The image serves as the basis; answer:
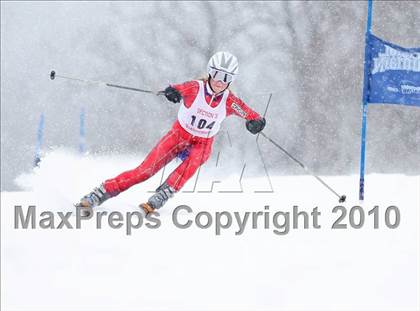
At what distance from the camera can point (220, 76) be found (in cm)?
479

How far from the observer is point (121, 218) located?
440cm

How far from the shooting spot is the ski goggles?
4777 mm

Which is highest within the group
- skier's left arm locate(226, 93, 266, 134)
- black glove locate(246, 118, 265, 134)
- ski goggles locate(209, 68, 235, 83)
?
ski goggles locate(209, 68, 235, 83)

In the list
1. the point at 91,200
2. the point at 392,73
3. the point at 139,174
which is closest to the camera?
the point at 91,200

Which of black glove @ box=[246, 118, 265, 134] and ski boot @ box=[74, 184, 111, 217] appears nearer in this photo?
ski boot @ box=[74, 184, 111, 217]

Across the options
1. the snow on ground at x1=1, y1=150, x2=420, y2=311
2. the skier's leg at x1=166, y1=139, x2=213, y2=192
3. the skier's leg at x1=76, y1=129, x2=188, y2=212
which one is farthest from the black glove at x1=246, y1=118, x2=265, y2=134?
the snow on ground at x1=1, y1=150, x2=420, y2=311

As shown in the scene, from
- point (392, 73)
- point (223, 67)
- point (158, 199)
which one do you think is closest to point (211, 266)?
point (158, 199)

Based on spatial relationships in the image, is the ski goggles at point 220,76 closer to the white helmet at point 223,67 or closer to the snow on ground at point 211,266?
the white helmet at point 223,67

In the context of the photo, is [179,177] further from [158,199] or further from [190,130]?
[190,130]

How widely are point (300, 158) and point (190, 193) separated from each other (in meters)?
10.6

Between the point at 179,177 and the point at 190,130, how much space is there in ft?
1.44

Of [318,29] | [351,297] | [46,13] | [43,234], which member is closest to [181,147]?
[43,234]

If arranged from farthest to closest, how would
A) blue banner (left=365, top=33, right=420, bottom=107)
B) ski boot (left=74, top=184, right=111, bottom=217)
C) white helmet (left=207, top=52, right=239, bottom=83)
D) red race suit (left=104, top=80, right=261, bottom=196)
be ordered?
1. blue banner (left=365, top=33, right=420, bottom=107)
2. red race suit (left=104, top=80, right=261, bottom=196)
3. white helmet (left=207, top=52, right=239, bottom=83)
4. ski boot (left=74, top=184, right=111, bottom=217)

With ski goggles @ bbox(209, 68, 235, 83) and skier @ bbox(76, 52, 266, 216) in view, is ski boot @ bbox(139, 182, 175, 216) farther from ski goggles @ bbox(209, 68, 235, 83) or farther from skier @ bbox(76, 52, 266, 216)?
ski goggles @ bbox(209, 68, 235, 83)
